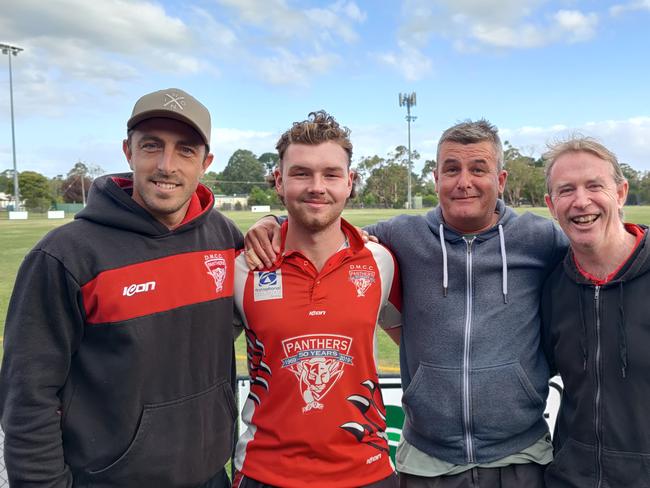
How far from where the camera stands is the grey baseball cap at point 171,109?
91.8 inches

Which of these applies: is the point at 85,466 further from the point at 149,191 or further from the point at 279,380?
the point at 149,191

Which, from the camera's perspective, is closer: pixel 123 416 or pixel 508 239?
pixel 123 416

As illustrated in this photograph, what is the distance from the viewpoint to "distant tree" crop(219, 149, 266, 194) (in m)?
119

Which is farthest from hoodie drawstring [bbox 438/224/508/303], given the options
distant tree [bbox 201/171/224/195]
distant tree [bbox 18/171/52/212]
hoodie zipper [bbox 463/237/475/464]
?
distant tree [bbox 201/171/224/195]

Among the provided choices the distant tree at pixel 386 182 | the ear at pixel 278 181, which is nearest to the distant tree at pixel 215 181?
the distant tree at pixel 386 182

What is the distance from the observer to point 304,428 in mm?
2367

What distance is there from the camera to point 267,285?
2.59m

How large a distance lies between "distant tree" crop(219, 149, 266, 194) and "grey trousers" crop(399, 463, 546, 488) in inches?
4632

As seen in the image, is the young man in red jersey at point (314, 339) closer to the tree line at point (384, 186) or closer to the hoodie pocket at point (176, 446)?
the hoodie pocket at point (176, 446)

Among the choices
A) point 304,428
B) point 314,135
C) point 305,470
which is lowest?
point 305,470

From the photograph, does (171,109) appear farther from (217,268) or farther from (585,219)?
(585,219)

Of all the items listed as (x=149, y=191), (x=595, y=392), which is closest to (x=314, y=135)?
(x=149, y=191)

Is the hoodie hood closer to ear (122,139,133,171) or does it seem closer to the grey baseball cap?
ear (122,139,133,171)

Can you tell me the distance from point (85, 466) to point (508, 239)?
7.22 feet
